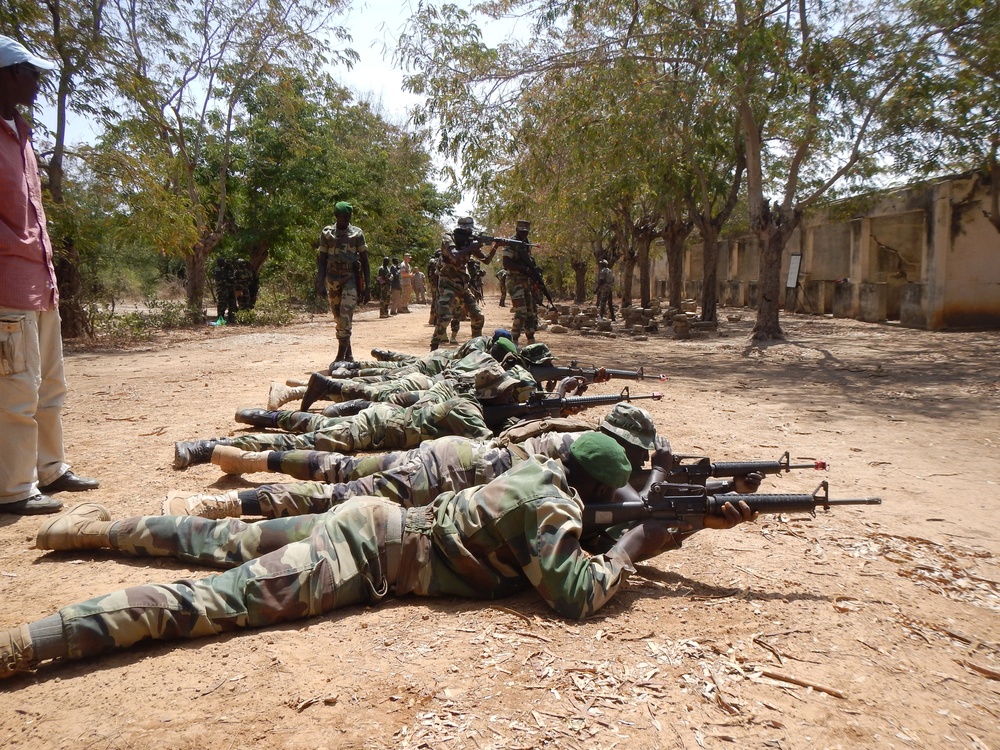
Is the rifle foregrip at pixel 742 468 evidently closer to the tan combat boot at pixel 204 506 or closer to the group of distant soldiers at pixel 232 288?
the tan combat boot at pixel 204 506

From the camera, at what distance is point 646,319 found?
16547 millimetres

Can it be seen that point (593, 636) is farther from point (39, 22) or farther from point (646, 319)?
point (646, 319)

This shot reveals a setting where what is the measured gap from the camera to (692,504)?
279 cm

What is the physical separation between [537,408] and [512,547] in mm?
2236

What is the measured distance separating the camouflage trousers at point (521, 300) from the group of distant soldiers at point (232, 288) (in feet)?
26.5

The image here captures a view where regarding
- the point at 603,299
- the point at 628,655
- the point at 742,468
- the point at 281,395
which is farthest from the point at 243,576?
the point at 603,299

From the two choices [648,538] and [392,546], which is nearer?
[392,546]

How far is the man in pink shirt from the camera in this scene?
10.6ft

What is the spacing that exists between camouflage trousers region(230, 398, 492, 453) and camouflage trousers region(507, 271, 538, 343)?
244 inches

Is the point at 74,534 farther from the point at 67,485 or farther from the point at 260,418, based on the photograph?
the point at 260,418

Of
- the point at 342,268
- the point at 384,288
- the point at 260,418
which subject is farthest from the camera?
the point at 384,288

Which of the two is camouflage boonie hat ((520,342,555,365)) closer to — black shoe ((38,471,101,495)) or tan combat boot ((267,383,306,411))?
tan combat boot ((267,383,306,411))

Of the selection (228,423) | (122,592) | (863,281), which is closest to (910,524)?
(122,592)

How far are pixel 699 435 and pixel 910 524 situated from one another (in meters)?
1.98
